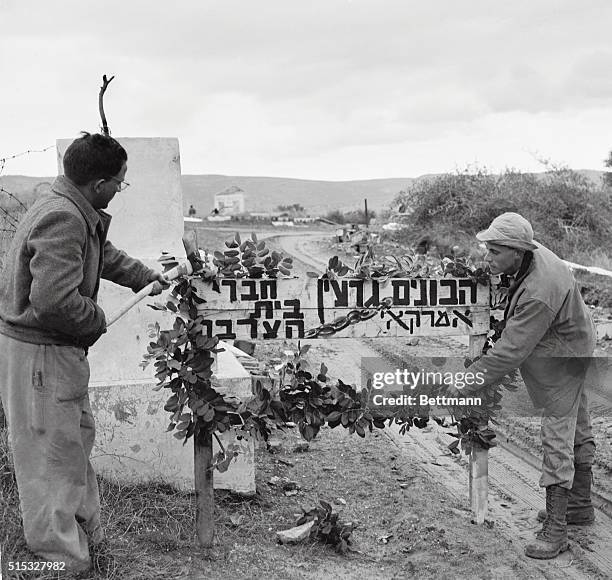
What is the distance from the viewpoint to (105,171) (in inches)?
146

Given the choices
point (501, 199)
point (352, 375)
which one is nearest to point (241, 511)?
point (352, 375)

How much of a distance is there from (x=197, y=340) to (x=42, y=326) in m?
1.04

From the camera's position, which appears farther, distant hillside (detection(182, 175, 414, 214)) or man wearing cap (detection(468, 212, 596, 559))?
distant hillside (detection(182, 175, 414, 214))

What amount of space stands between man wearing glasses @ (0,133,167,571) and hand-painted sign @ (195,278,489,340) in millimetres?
979

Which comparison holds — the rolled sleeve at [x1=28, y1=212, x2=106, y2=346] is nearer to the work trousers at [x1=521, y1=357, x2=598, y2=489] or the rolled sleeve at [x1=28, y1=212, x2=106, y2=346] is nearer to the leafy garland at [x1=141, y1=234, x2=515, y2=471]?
the leafy garland at [x1=141, y1=234, x2=515, y2=471]

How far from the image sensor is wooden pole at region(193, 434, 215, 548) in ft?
14.6

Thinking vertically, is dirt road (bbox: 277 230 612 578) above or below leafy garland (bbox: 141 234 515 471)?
below

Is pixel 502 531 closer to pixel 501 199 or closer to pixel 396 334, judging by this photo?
pixel 396 334

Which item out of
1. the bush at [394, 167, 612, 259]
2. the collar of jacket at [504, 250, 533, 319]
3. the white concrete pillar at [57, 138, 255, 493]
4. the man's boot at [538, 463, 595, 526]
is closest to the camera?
the collar of jacket at [504, 250, 533, 319]

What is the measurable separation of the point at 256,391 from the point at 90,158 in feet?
5.34

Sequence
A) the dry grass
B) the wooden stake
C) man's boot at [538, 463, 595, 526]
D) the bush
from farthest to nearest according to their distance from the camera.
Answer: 1. the bush
2. man's boot at [538, 463, 595, 526]
3. the wooden stake
4. the dry grass

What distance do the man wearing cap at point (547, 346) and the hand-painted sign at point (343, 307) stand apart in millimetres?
245

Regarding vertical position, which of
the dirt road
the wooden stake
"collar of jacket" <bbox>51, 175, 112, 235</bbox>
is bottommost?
the dirt road

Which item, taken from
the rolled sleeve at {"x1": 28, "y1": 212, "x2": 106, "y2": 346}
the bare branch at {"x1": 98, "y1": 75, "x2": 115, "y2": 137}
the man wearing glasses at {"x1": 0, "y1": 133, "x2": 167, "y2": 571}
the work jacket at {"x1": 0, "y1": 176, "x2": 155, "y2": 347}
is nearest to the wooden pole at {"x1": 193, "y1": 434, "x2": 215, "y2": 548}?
the man wearing glasses at {"x1": 0, "y1": 133, "x2": 167, "y2": 571}
